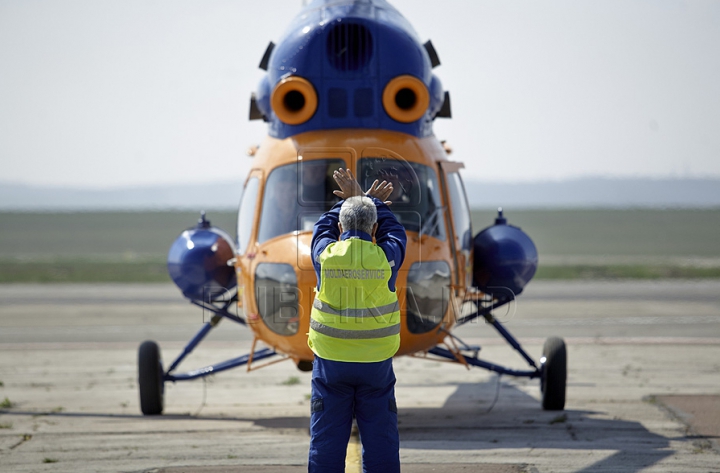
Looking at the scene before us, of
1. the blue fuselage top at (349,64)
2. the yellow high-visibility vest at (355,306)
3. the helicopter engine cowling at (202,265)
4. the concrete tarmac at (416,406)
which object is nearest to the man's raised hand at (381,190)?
the yellow high-visibility vest at (355,306)

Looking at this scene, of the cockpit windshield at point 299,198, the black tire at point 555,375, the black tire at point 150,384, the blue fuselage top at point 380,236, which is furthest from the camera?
the black tire at point 150,384

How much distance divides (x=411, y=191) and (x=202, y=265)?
8.02ft

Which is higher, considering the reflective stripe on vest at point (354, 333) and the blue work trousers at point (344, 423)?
the reflective stripe on vest at point (354, 333)

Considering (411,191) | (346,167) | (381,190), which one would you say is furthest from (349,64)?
(381,190)

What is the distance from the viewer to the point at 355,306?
4.91 meters

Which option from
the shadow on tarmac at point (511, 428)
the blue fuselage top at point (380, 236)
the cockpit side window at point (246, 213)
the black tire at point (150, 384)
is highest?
the cockpit side window at point (246, 213)

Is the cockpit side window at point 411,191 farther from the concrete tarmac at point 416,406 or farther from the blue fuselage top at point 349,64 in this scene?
the concrete tarmac at point 416,406

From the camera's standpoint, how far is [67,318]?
18.2m

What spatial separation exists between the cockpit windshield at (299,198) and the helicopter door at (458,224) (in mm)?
1240

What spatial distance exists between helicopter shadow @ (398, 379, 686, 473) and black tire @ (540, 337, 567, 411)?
0.39 feet

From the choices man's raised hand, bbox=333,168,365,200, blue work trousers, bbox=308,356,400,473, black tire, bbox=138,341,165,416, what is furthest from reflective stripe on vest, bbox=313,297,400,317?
black tire, bbox=138,341,165,416

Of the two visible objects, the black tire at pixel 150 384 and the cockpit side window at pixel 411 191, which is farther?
the black tire at pixel 150 384

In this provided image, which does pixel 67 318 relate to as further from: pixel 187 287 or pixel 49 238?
pixel 49 238

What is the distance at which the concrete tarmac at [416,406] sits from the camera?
22.1 ft
